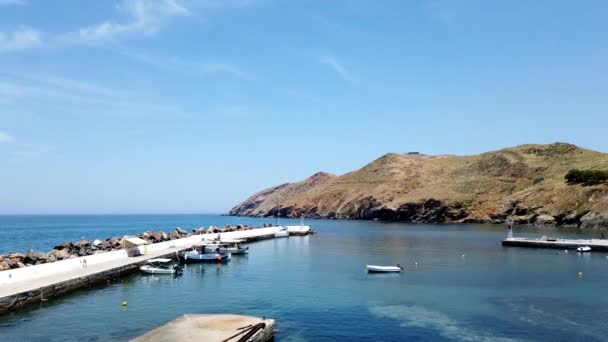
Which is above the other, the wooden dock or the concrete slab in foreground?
the wooden dock

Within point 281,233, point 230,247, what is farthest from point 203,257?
point 281,233

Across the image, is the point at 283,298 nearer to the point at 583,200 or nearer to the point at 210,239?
the point at 210,239

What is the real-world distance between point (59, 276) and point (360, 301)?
86.8 ft

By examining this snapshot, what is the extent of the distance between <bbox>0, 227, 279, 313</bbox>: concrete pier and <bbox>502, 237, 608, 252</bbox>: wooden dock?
6034 cm

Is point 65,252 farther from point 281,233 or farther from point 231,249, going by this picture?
point 281,233

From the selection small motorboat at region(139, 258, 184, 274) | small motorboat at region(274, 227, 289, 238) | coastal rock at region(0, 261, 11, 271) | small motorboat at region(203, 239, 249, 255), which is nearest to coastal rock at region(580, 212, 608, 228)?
small motorboat at region(274, 227, 289, 238)

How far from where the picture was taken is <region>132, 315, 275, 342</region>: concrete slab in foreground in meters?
25.4

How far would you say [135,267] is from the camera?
2221 inches

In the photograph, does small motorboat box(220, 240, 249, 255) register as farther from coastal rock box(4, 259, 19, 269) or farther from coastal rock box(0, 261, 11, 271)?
coastal rock box(0, 261, 11, 271)

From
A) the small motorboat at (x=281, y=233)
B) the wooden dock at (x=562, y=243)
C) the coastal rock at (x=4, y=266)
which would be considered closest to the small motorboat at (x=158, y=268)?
the coastal rock at (x=4, y=266)

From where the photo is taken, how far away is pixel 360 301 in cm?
4112

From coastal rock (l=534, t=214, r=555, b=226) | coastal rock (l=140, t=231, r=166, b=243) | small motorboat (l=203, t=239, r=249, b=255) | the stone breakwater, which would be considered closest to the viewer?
the stone breakwater

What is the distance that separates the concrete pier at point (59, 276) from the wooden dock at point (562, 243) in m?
60.3

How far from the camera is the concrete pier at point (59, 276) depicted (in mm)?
36656
